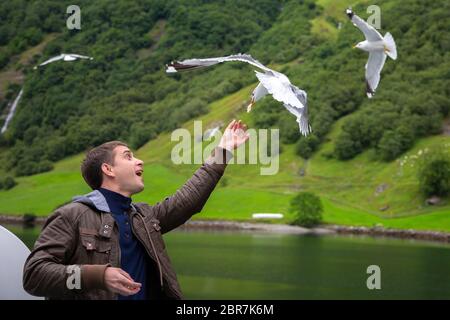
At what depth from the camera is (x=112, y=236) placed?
5.84 m

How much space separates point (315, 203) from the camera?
12606 cm

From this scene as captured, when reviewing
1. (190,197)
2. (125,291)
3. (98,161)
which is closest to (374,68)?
(190,197)

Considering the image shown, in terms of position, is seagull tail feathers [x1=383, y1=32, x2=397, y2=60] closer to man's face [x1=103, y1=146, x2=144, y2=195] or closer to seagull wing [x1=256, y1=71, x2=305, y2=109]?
seagull wing [x1=256, y1=71, x2=305, y2=109]

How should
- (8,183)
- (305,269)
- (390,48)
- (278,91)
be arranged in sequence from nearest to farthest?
(278,91) < (390,48) < (305,269) < (8,183)

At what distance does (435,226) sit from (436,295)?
70699 millimetres

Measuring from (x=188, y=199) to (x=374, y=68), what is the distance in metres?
9.10

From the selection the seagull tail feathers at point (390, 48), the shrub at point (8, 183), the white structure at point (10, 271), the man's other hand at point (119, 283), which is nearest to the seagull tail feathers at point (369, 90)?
the seagull tail feathers at point (390, 48)

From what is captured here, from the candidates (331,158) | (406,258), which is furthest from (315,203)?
(406,258)

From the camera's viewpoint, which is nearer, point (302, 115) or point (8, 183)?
point (302, 115)

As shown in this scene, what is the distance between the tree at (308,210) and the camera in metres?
125

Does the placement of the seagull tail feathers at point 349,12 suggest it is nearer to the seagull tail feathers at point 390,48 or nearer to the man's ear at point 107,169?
the seagull tail feathers at point 390,48

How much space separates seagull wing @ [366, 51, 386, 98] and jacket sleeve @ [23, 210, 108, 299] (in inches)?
353

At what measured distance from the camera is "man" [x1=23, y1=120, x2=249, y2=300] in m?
5.46

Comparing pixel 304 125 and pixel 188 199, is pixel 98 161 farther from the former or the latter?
pixel 304 125
